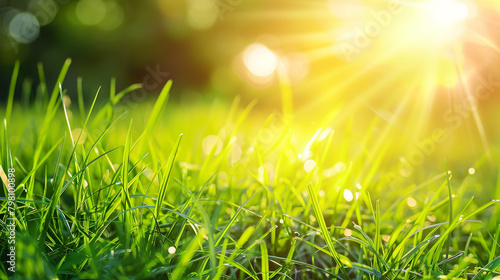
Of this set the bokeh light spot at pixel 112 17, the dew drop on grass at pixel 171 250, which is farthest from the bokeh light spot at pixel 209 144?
the bokeh light spot at pixel 112 17

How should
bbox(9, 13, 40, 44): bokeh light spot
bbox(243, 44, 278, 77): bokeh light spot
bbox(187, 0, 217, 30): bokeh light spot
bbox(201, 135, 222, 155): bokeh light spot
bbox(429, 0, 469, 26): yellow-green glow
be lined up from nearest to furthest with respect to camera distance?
bbox(429, 0, 469, 26): yellow-green glow → bbox(201, 135, 222, 155): bokeh light spot → bbox(243, 44, 278, 77): bokeh light spot → bbox(9, 13, 40, 44): bokeh light spot → bbox(187, 0, 217, 30): bokeh light spot

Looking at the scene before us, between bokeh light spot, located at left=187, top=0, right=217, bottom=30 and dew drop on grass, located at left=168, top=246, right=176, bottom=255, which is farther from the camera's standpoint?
bokeh light spot, located at left=187, top=0, right=217, bottom=30

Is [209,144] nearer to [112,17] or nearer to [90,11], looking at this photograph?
[112,17]

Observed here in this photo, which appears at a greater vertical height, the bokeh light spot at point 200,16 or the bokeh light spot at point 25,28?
the bokeh light spot at point 200,16

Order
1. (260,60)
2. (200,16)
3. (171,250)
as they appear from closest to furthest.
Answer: (171,250) < (260,60) < (200,16)

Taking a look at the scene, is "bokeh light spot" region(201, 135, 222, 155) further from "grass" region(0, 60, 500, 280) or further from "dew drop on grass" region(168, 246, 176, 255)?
"dew drop on grass" region(168, 246, 176, 255)

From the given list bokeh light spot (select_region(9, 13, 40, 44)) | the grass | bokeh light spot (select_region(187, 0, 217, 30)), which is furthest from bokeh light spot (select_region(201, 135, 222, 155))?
bokeh light spot (select_region(9, 13, 40, 44))

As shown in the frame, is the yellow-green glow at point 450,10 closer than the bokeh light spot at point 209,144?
Yes

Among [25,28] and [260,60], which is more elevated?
[260,60]

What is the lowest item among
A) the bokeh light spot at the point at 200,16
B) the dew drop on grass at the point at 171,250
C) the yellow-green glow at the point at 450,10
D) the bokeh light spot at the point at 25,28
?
the dew drop on grass at the point at 171,250

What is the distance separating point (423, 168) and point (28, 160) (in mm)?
1335

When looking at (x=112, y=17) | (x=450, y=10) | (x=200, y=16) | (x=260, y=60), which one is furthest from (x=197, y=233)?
(x=112, y=17)

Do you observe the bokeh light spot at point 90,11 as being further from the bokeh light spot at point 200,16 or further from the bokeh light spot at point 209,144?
the bokeh light spot at point 209,144

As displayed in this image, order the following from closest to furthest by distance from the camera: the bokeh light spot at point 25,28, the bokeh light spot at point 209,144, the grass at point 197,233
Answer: the grass at point 197,233 → the bokeh light spot at point 209,144 → the bokeh light spot at point 25,28
